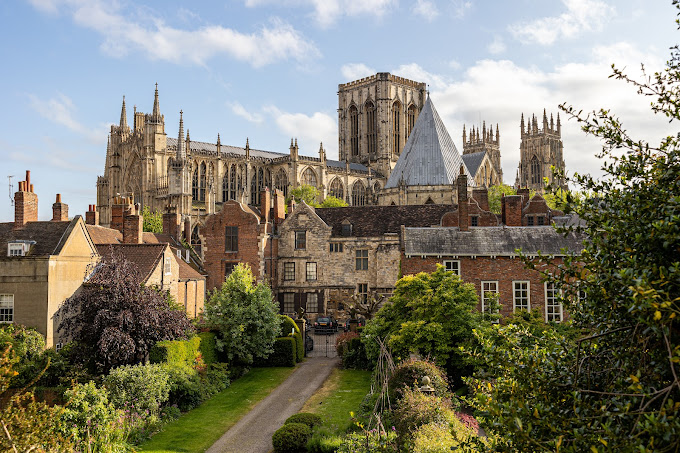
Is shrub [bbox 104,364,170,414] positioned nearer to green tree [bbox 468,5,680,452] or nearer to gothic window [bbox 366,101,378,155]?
green tree [bbox 468,5,680,452]

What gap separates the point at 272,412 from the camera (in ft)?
78.5

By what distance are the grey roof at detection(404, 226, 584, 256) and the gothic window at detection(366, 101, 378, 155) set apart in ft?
267

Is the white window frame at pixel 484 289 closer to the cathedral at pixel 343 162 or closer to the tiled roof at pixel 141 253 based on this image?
the tiled roof at pixel 141 253

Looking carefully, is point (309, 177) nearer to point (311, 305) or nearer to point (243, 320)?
point (311, 305)

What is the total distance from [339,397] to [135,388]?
26.8ft

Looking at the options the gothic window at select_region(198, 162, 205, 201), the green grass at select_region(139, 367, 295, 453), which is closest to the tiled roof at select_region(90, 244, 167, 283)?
the green grass at select_region(139, 367, 295, 453)

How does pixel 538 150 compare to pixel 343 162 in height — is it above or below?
above

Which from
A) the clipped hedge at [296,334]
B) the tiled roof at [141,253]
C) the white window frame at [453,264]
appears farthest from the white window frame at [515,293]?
the tiled roof at [141,253]

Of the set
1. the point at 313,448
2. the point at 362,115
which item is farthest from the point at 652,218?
the point at 362,115

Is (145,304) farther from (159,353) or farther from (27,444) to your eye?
(27,444)

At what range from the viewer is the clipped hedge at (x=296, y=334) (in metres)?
33.8

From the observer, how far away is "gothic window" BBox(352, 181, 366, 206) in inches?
4026

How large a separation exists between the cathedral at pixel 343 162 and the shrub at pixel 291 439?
1135 inches

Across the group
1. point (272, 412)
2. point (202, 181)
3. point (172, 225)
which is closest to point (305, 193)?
point (202, 181)
